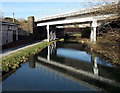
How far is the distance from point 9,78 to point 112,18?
37.6ft

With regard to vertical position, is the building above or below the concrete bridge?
below

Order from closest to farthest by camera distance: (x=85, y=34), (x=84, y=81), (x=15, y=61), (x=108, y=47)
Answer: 1. (x=84, y=81)
2. (x=15, y=61)
3. (x=108, y=47)
4. (x=85, y=34)

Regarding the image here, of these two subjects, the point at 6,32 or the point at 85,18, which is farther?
the point at 85,18

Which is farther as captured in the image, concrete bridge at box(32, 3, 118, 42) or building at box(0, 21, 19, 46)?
building at box(0, 21, 19, 46)

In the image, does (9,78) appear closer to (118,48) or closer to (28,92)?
(28,92)

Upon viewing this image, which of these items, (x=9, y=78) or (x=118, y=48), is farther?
(x=118, y=48)

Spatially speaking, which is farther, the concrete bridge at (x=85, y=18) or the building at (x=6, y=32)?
the building at (x=6, y=32)

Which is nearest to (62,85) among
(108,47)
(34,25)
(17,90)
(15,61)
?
(17,90)

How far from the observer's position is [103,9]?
16.4 meters

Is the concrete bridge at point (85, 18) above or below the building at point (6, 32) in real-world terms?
above

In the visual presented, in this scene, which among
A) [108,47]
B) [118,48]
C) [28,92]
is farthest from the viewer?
[108,47]

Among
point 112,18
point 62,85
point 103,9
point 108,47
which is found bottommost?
point 62,85

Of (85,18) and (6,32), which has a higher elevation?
(85,18)

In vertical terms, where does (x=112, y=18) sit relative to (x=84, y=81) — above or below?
above
